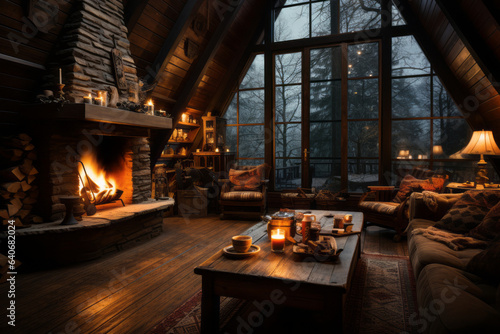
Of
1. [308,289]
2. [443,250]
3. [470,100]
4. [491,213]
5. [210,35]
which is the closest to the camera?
[308,289]

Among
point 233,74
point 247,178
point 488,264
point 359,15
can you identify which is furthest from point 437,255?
point 233,74

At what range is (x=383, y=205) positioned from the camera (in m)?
4.12

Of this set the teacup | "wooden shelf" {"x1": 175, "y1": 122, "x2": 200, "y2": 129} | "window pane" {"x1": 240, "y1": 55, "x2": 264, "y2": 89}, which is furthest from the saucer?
"window pane" {"x1": 240, "y1": 55, "x2": 264, "y2": 89}

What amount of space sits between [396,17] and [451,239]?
14.8 feet

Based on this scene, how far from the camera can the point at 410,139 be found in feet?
18.1

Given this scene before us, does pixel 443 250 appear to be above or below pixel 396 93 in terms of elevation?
below

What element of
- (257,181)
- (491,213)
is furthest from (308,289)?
(257,181)

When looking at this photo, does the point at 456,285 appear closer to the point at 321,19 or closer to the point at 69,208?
the point at 69,208

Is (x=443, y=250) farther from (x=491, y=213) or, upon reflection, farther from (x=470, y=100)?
(x=470, y=100)

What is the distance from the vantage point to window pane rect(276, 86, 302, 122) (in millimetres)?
6211

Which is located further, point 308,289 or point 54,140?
point 54,140

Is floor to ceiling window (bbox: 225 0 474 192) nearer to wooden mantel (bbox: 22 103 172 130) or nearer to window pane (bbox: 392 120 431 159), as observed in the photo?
window pane (bbox: 392 120 431 159)

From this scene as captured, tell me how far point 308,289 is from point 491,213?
1641 millimetres

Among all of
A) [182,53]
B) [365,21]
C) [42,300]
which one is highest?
[365,21]
